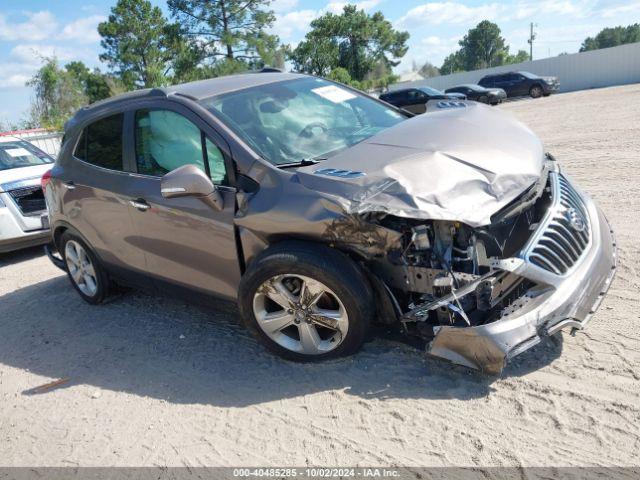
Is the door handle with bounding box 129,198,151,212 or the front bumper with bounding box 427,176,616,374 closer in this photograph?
the front bumper with bounding box 427,176,616,374

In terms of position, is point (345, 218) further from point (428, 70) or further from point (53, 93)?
point (428, 70)

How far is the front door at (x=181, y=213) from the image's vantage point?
3703 millimetres

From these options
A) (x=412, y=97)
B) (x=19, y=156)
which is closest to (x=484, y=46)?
(x=412, y=97)

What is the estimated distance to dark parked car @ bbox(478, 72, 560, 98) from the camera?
94.6 feet

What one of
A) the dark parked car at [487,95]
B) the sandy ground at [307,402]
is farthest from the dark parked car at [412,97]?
the sandy ground at [307,402]

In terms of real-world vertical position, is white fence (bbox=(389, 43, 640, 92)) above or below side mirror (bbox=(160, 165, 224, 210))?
below

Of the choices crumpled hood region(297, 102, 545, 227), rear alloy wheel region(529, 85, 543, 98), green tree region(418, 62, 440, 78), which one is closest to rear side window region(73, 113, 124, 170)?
crumpled hood region(297, 102, 545, 227)

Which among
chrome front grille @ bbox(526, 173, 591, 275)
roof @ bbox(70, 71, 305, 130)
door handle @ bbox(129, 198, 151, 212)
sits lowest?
chrome front grille @ bbox(526, 173, 591, 275)

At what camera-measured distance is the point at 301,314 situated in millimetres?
3459

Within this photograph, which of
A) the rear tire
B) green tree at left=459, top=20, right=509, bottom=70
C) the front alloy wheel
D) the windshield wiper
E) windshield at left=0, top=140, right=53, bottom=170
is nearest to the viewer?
the front alloy wheel

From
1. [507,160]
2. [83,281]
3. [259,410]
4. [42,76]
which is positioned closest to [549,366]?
[507,160]

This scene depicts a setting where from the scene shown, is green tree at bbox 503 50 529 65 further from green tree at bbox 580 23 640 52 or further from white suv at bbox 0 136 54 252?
white suv at bbox 0 136 54 252

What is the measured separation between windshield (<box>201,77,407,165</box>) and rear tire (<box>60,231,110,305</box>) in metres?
2.10

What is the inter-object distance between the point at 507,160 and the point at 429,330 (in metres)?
1.14
